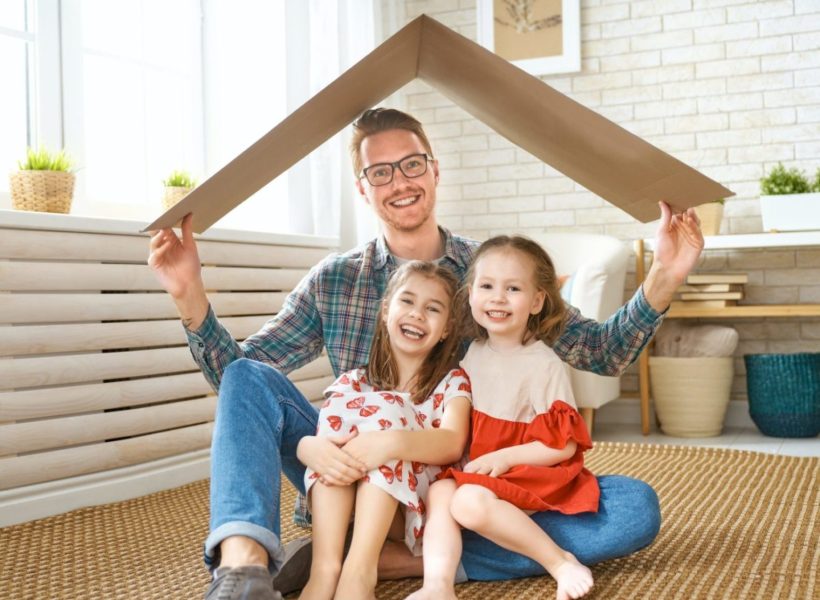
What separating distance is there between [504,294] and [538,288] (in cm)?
8

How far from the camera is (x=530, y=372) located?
5.24 feet

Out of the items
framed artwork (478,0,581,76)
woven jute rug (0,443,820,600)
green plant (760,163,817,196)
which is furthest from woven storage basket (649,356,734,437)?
framed artwork (478,0,581,76)

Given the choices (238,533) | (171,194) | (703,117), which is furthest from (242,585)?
(703,117)

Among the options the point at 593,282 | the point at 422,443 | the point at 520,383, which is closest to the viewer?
the point at 422,443

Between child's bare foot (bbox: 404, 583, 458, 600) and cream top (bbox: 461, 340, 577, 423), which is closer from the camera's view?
child's bare foot (bbox: 404, 583, 458, 600)

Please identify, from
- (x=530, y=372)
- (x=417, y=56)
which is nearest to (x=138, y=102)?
(x=417, y=56)

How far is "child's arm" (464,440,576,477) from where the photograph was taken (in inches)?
58.8

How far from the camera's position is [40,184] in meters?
2.43

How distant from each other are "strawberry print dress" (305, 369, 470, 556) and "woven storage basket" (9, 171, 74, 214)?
1224 millimetres

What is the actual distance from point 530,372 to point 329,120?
557 millimetres

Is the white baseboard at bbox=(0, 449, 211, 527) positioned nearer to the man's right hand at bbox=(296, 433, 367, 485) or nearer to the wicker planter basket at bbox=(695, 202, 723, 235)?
the man's right hand at bbox=(296, 433, 367, 485)

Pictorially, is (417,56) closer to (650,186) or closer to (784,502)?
(650,186)

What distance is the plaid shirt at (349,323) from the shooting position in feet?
5.94

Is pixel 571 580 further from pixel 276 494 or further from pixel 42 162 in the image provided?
pixel 42 162
